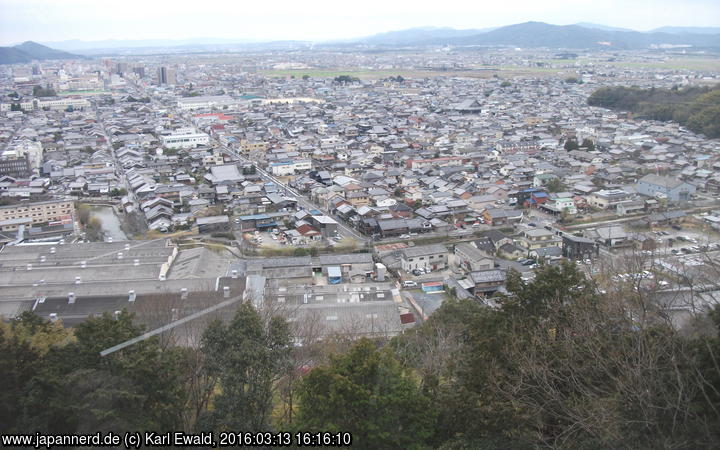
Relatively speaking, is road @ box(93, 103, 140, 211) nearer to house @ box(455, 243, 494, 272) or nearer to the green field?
house @ box(455, 243, 494, 272)

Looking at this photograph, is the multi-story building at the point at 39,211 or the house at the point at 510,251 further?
the multi-story building at the point at 39,211

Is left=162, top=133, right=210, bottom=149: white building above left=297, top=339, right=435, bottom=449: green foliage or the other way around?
the other way around

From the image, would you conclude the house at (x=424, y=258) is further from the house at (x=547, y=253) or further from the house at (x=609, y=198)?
the house at (x=609, y=198)

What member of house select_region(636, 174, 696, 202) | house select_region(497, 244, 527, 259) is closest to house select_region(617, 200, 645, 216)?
house select_region(636, 174, 696, 202)

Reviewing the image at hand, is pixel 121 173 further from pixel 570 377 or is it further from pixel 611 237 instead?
pixel 570 377

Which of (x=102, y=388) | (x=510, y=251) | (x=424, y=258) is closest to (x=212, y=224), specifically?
(x=424, y=258)

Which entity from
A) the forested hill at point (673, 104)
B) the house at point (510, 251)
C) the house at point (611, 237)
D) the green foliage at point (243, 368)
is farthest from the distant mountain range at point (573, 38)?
the green foliage at point (243, 368)
